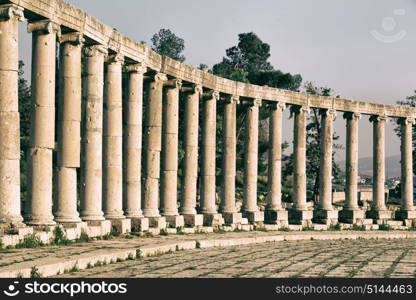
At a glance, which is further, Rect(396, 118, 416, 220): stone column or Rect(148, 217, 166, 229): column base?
Rect(396, 118, 416, 220): stone column

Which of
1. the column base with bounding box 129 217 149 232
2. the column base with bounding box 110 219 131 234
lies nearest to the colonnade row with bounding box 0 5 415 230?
the column base with bounding box 129 217 149 232

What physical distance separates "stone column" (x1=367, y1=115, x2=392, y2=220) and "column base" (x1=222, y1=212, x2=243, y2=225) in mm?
18026

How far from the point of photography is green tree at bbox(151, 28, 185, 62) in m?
172

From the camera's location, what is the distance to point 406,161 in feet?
280

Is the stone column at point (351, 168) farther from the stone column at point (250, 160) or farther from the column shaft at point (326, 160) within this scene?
the stone column at point (250, 160)

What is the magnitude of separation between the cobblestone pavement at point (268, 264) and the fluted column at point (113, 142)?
7196 mm

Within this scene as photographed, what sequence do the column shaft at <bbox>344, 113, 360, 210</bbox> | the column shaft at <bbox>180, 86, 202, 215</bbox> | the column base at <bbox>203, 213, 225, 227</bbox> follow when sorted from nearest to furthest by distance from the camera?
the column shaft at <bbox>180, 86, 202, 215</bbox>, the column base at <bbox>203, 213, 225, 227</bbox>, the column shaft at <bbox>344, 113, 360, 210</bbox>

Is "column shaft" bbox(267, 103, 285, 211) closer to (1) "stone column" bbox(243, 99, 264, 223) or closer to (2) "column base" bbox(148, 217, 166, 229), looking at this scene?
(1) "stone column" bbox(243, 99, 264, 223)

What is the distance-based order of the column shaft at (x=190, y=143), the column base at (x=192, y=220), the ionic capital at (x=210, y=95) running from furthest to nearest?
the ionic capital at (x=210, y=95) < the column shaft at (x=190, y=143) < the column base at (x=192, y=220)

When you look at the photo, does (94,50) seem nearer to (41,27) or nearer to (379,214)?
(41,27)

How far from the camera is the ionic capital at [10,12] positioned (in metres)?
40.7

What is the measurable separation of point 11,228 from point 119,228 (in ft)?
37.4

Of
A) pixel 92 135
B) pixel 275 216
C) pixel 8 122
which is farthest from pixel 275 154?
pixel 8 122

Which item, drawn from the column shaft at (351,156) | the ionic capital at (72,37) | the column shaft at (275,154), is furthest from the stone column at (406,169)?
the ionic capital at (72,37)
